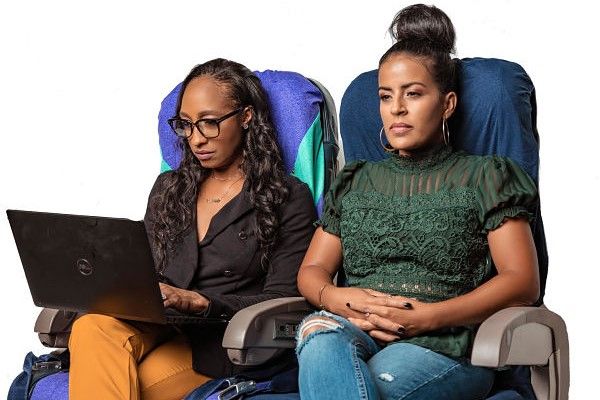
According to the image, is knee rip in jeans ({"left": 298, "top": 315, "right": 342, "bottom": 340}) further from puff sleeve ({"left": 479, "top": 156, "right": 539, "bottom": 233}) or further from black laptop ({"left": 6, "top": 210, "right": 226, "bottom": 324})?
puff sleeve ({"left": 479, "top": 156, "right": 539, "bottom": 233})

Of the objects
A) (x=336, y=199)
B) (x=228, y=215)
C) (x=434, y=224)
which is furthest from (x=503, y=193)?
(x=228, y=215)

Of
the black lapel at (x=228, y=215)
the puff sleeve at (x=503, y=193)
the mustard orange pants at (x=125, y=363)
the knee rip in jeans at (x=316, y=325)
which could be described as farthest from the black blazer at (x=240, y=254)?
the puff sleeve at (x=503, y=193)

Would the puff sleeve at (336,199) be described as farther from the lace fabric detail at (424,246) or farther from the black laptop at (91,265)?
the black laptop at (91,265)

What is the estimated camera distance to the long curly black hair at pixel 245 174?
3303mm

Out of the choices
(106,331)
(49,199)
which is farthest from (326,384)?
(49,199)

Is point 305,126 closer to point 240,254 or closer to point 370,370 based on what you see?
point 240,254

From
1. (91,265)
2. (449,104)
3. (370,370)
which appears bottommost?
(370,370)

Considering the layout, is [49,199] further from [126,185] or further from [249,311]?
[249,311]

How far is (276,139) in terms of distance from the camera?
3.47 m

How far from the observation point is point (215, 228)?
3301 millimetres

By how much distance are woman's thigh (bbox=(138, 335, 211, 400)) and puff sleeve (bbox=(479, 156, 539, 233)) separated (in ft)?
2.57

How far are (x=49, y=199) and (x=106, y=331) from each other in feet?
4.70

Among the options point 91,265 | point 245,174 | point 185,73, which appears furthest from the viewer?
point 185,73

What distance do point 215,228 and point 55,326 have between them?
1.53ft
